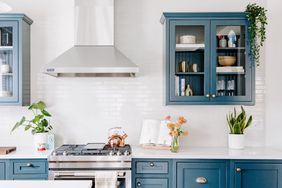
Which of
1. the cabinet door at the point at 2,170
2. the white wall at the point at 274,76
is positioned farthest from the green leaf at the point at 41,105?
the white wall at the point at 274,76

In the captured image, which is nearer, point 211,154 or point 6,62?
point 211,154

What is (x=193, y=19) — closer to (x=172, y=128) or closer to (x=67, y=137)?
(x=172, y=128)

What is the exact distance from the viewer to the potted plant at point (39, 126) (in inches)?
113

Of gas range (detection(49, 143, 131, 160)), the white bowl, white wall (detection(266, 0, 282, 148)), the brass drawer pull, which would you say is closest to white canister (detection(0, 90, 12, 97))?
gas range (detection(49, 143, 131, 160))

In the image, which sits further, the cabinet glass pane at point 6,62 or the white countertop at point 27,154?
the cabinet glass pane at point 6,62

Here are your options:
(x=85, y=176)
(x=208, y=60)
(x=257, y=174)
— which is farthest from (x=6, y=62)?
(x=257, y=174)

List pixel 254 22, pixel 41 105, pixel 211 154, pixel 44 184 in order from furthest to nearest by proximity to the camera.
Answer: pixel 41 105
pixel 254 22
pixel 211 154
pixel 44 184

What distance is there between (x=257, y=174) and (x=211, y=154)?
1.50ft

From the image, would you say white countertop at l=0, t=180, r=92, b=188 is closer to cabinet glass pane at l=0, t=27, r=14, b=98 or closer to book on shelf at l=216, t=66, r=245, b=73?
cabinet glass pane at l=0, t=27, r=14, b=98

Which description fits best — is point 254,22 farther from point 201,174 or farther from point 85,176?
point 85,176

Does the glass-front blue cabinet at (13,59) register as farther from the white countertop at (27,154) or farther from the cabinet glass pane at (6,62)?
the white countertop at (27,154)

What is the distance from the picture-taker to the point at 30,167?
8.57ft

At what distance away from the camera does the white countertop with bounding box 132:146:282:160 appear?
2.59m

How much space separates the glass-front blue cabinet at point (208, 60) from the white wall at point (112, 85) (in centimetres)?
34
